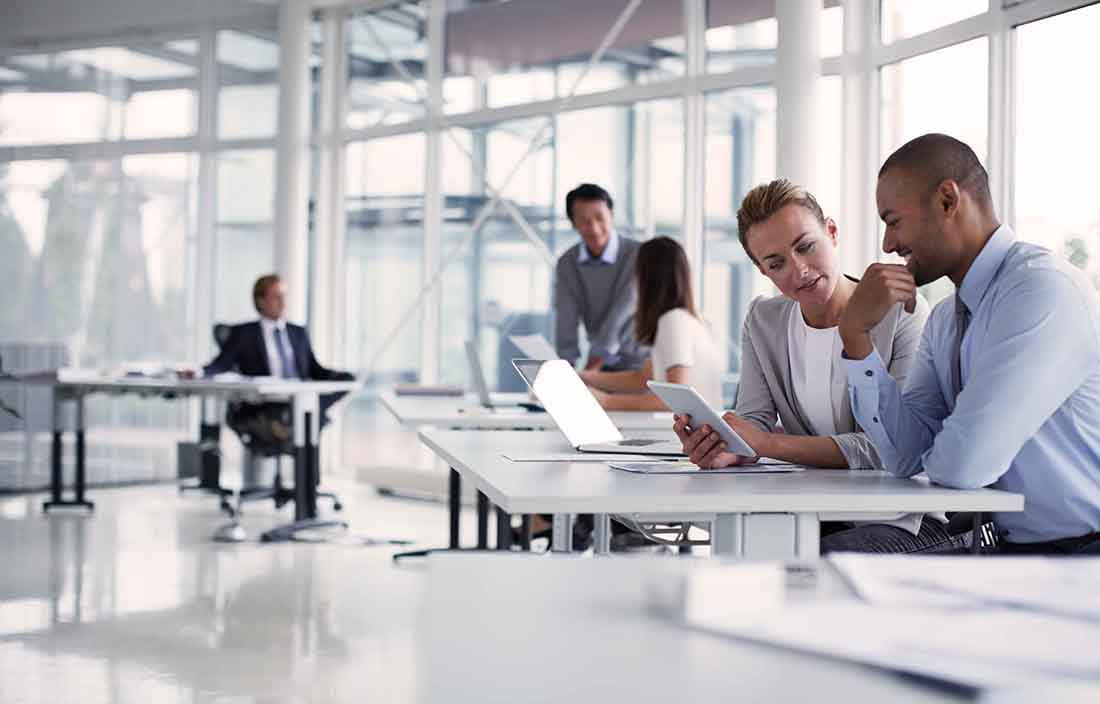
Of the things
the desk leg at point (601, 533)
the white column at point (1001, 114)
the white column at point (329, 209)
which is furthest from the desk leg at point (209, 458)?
the desk leg at point (601, 533)

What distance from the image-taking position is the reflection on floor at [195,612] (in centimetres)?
354

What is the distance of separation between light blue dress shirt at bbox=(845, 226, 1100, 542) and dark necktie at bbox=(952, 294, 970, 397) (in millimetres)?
20

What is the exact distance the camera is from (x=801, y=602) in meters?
0.84

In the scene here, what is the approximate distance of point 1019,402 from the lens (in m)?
1.95

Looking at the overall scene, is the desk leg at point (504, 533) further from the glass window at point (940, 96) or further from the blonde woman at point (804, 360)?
the glass window at point (940, 96)

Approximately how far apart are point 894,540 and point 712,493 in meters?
0.69

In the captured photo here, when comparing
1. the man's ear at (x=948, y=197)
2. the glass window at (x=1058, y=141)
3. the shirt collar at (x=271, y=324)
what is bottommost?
the shirt collar at (x=271, y=324)

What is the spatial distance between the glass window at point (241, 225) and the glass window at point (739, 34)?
396cm

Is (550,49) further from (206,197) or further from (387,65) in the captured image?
(206,197)

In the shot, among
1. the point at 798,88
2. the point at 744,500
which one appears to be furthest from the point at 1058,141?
the point at 744,500

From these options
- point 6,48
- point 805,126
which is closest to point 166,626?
point 805,126

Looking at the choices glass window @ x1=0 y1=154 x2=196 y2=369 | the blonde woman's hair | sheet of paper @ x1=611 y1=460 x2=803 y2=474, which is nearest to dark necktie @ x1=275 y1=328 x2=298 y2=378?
glass window @ x1=0 y1=154 x2=196 y2=369

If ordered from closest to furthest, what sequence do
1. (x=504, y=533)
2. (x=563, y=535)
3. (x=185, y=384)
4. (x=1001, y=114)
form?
(x=563, y=535) → (x=504, y=533) → (x=1001, y=114) → (x=185, y=384)

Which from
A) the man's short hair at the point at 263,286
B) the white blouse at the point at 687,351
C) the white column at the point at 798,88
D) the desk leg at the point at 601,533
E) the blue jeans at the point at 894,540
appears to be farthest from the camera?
Result: the man's short hair at the point at 263,286
